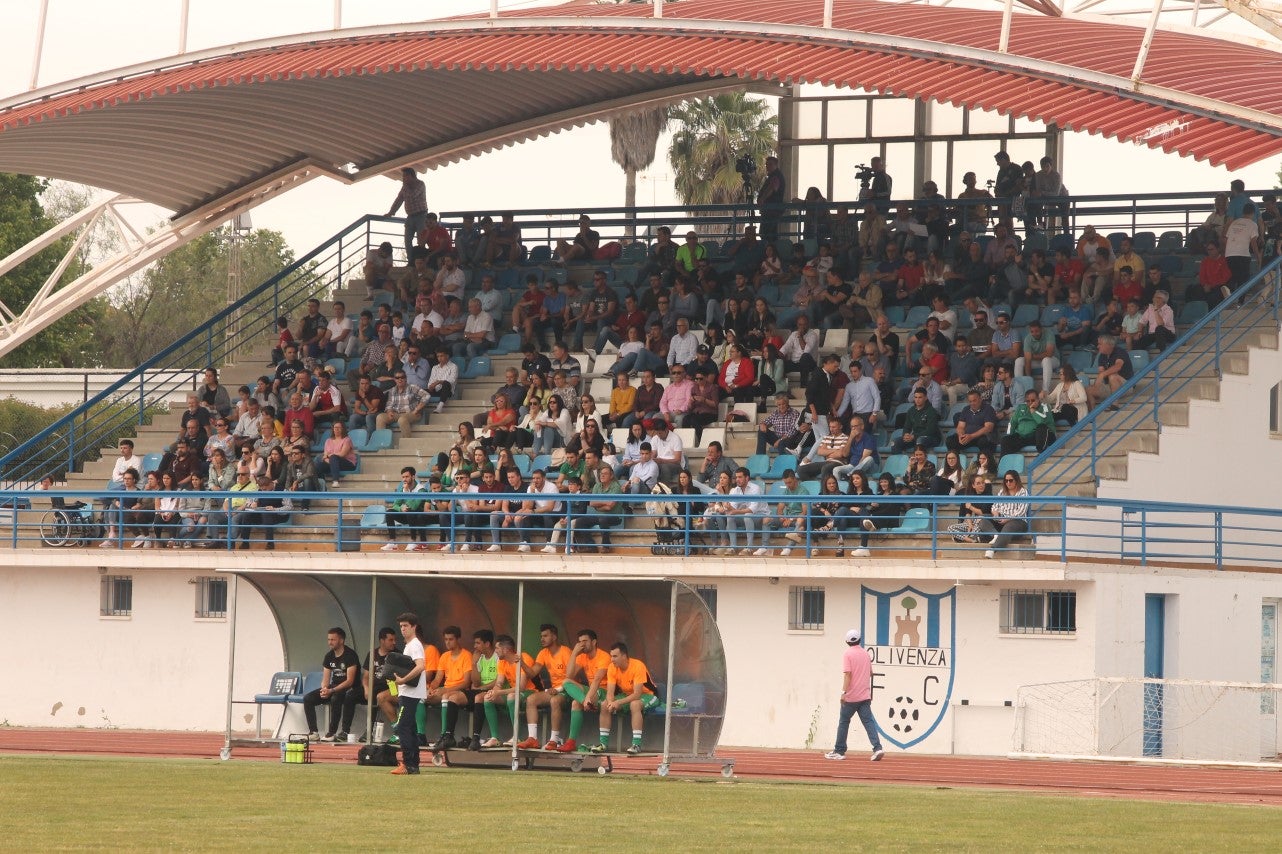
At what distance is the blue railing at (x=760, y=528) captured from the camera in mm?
24406

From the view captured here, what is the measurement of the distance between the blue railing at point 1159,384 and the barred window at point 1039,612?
64.1 inches

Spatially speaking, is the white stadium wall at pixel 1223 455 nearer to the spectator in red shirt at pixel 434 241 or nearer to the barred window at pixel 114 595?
the barred window at pixel 114 595

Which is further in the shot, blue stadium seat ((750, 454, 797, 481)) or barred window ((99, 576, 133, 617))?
barred window ((99, 576, 133, 617))

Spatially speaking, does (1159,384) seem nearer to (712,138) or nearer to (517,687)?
(517,687)

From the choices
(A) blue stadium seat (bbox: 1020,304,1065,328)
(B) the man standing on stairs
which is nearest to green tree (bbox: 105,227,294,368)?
(B) the man standing on stairs

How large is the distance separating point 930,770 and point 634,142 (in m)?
42.8

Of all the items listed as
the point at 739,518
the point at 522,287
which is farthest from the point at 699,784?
the point at 522,287

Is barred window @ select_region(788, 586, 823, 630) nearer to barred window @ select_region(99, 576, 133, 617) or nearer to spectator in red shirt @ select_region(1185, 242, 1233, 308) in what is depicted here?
spectator in red shirt @ select_region(1185, 242, 1233, 308)

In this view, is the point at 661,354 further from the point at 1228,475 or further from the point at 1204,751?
the point at 1204,751

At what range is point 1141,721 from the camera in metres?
24.0

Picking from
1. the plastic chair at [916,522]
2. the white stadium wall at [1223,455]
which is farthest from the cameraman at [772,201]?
the plastic chair at [916,522]

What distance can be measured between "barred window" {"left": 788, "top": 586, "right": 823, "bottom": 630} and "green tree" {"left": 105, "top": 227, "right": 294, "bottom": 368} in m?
55.9

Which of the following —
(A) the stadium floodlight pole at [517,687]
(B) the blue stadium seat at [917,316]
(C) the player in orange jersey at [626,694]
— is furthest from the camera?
(B) the blue stadium seat at [917,316]

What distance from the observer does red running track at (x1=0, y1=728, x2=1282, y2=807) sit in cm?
1980
